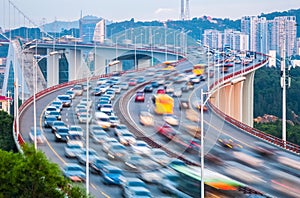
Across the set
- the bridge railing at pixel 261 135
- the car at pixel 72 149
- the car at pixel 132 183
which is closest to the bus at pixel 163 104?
the car at pixel 132 183

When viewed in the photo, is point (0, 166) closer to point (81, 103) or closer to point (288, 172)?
point (81, 103)

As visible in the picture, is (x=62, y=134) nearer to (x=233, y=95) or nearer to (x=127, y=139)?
(x=127, y=139)

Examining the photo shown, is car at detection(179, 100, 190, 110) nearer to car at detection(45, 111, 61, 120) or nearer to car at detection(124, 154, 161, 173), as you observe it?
car at detection(124, 154, 161, 173)

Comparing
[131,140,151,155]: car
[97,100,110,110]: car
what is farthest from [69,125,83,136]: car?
[131,140,151,155]: car

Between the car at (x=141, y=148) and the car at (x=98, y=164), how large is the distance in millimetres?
1141

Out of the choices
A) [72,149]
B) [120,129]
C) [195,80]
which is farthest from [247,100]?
[120,129]

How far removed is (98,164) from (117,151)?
2828 mm

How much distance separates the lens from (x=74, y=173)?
61.7ft

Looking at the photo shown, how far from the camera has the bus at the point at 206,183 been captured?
16.8 m

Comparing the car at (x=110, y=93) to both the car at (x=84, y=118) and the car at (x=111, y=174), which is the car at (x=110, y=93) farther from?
the car at (x=111, y=174)

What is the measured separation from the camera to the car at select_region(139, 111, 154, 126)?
14.2m

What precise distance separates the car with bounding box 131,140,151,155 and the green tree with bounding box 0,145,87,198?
169 cm

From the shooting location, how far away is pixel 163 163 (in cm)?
1539

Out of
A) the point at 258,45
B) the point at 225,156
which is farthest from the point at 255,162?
the point at 258,45
